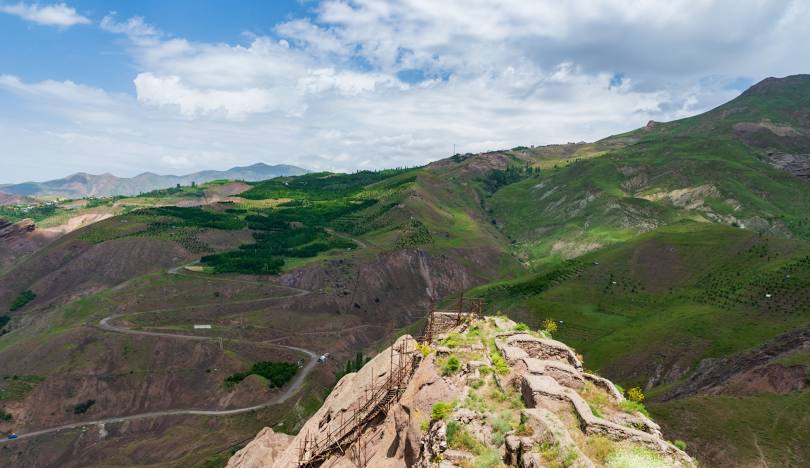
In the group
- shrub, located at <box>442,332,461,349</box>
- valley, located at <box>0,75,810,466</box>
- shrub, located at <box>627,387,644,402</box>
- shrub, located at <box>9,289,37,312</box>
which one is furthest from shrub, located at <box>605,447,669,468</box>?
shrub, located at <box>9,289,37,312</box>

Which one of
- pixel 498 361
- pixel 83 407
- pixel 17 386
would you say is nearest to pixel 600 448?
pixel 498 361

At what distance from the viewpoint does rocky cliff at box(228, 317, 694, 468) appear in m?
16.4

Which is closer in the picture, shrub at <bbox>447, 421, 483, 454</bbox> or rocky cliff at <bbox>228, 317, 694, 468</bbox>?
rocky cliff at <bbox>228, 317, 694, 468</bbox>

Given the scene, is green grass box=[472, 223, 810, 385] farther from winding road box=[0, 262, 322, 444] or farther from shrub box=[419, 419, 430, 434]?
shrub box=[419, 419, 430, 434]

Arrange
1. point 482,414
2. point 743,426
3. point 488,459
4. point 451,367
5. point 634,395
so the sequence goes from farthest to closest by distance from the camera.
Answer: point 743,426, point 634,395, point 451,367, point 482,414, point 488,459

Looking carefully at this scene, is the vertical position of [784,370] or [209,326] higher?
[784,370]

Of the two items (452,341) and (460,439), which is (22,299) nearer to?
(452,341)

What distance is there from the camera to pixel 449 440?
18594 mm

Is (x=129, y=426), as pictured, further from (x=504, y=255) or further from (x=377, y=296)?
(x=504, y=255)

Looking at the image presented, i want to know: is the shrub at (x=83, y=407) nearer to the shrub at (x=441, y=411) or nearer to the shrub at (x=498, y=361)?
the shrub at (x=498, y=361)

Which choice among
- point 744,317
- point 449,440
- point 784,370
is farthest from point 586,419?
point 744,317

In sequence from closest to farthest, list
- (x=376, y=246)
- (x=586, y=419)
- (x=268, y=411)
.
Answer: (x=586, y=419), (x=268, y=411), (x=376, y=246)

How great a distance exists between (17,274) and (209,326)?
8511cm

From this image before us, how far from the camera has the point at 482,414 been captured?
20.1 metres
